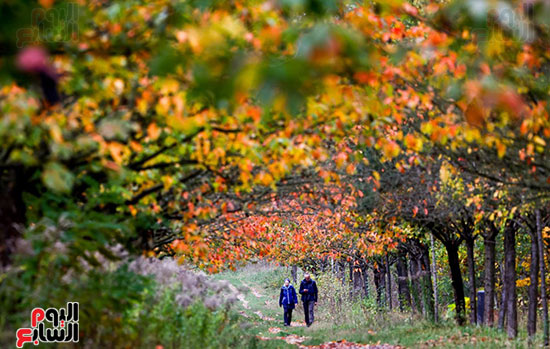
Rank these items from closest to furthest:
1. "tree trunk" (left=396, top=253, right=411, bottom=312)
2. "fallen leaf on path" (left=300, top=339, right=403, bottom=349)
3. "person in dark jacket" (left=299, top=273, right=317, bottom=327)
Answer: "fallen leaf on path" (left=300, top=339, right=403, bottom=349) < "person in dark jacket" (left=299, top=273, right=317, bottom=327) < "tree trunk" (left=396, top=253, right=411, bottom=312)

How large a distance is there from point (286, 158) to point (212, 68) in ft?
12.8

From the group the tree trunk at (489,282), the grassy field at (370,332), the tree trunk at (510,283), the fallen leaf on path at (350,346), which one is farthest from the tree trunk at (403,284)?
the fallen leaf on path at (350,346)

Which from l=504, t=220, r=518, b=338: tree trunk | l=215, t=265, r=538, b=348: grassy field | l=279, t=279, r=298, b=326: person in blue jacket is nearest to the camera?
l=215, t=265, r=538, b=348: grassy field

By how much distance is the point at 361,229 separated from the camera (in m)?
20.8

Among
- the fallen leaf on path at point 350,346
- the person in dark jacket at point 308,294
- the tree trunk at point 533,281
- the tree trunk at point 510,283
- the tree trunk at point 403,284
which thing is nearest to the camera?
the fallen leaf on path at point 350,346

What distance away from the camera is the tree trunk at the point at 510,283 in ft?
48.8

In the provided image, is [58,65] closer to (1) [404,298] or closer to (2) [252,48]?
(2) [252,48]

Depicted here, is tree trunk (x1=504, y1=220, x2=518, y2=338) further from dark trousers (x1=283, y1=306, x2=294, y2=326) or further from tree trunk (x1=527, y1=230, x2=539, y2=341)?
dark trousers (x1=283, y1=306, x2=294, y2=326)

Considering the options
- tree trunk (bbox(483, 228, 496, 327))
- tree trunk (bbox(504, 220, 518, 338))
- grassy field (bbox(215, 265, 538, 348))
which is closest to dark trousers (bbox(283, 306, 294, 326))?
grassy field (bbox(215, 265, 538, 348))

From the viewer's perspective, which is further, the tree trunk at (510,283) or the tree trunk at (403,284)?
the tree trunk at (403,284)

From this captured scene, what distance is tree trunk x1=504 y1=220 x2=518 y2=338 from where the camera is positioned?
48.8 feet

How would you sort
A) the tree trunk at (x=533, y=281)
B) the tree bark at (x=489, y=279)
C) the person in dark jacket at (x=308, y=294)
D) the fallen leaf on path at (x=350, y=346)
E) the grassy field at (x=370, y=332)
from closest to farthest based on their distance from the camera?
1. the grassy field at (x=370, y=332)
2. the fallen leaf on path at (x=350, y=346)
3. the tree trunk at (x=533, y=281)
4. the tree bark at (x=489, y=279)
5. the person in dark jacket at (x=308, y=294)

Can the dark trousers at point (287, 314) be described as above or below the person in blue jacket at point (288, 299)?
below

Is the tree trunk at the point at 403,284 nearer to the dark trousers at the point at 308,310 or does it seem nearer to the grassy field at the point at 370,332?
the grassy field at the point at 370,332
